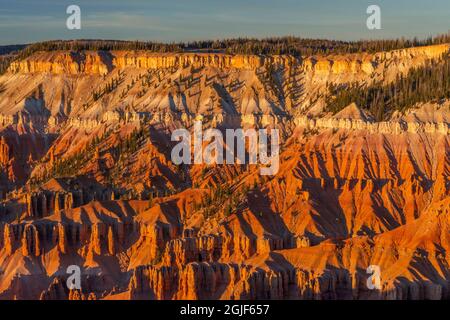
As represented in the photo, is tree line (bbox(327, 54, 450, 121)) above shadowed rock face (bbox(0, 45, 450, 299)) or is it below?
above

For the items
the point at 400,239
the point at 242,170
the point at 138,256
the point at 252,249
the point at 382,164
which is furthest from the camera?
the point at 242,170

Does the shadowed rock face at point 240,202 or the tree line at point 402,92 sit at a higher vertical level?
the tree line at point 402,92

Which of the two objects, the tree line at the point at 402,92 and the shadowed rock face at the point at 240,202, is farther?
the tree line at the point at 402,92

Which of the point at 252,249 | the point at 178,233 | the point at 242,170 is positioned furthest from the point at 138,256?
the point at 242,170

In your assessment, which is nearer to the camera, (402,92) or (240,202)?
(240,202)

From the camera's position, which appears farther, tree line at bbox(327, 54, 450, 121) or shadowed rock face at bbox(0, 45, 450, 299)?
tree line at bbox(327, 54, 450, 121)
